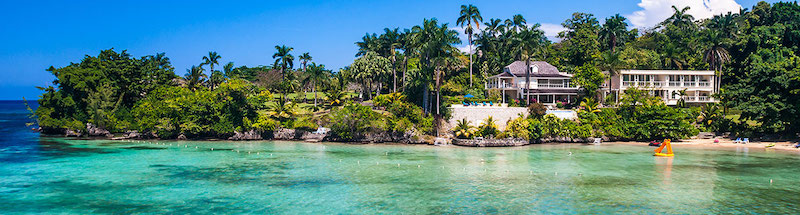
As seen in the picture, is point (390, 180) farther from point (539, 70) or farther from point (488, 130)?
point (539, 70)

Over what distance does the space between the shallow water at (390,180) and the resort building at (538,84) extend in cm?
2059

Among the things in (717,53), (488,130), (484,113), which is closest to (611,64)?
(717,53)

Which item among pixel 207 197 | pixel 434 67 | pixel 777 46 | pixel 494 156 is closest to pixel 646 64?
pixel 777 46

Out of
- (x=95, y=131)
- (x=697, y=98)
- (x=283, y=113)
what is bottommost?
(x=95, y=131)

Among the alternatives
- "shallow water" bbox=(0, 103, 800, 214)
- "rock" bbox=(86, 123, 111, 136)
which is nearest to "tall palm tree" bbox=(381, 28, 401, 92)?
"shallow water" bbox=(0, 103, 800, 214)

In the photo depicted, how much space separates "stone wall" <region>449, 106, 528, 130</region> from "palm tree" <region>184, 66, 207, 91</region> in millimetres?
40220

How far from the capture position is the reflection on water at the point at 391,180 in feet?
83.8

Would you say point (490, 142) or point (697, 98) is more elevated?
point (697, 98)

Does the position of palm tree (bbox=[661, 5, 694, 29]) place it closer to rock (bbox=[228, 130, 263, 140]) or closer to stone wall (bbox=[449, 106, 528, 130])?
stone wall (bbox=[449, 106, 528, 130])

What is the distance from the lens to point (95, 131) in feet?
195

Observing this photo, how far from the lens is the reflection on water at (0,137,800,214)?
25531 millimetres

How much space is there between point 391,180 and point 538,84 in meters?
43.4

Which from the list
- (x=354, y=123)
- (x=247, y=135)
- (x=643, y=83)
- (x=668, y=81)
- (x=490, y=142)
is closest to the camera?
(x=490, y=142)

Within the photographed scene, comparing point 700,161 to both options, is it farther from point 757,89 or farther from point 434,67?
point 434,67
